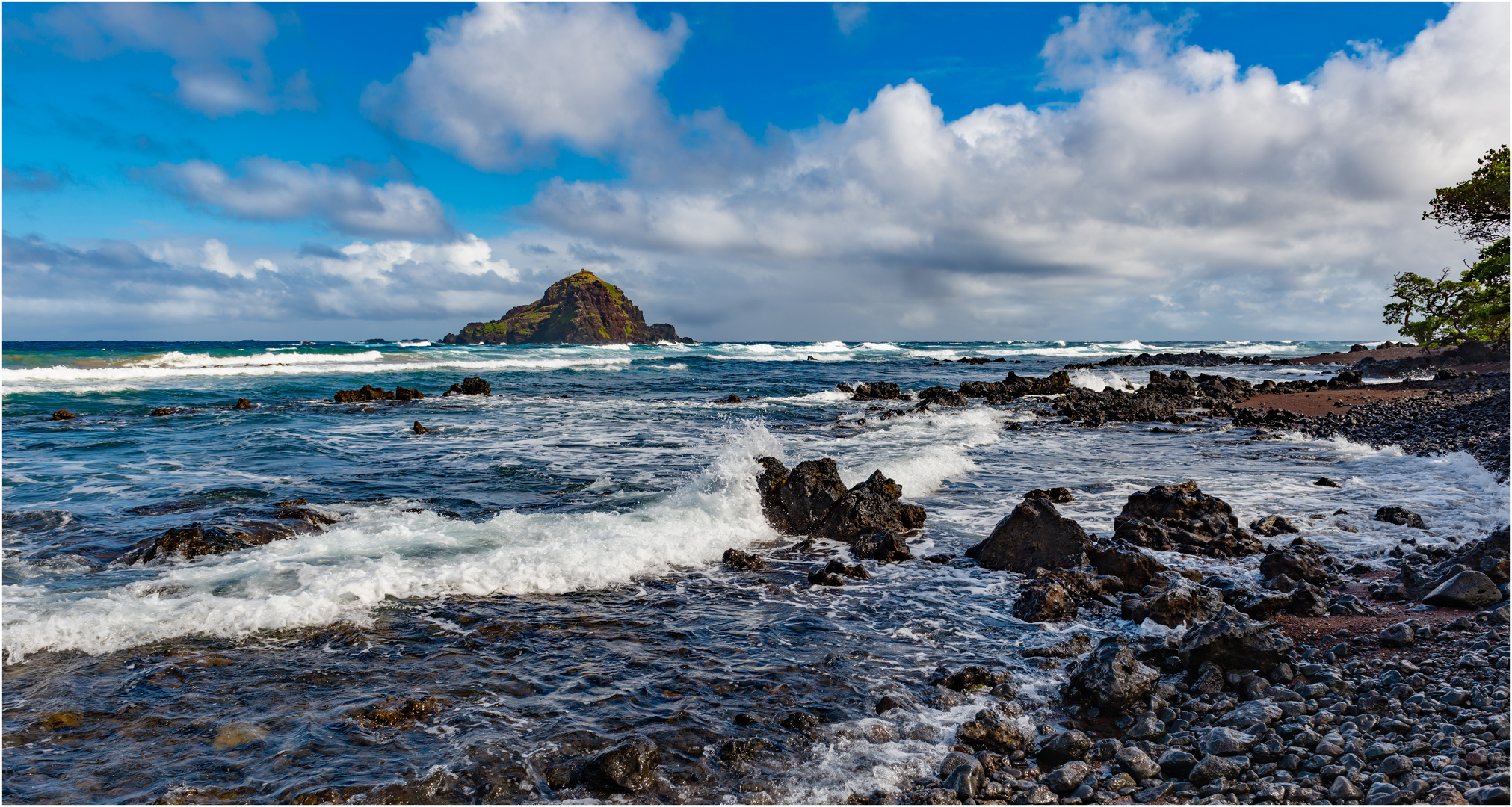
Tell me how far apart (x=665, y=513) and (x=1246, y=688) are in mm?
7326

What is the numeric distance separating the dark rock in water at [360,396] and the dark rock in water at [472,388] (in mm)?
3448

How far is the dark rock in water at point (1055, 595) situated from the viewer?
6.67 meters

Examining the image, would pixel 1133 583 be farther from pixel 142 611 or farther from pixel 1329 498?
pixel 142 611

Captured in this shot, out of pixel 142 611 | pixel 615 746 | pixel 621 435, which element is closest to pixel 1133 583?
pixel 615 746

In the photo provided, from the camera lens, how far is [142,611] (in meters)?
6.47

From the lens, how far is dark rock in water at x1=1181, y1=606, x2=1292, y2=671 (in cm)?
510

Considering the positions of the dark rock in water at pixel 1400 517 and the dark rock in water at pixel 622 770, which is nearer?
the dark rock in water at pixel 622 770

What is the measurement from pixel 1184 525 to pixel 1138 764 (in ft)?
19.3

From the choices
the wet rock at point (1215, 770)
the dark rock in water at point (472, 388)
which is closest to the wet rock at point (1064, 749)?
the wet rock at point (1215, 770)

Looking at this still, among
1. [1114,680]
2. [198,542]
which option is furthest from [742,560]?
[198,542]

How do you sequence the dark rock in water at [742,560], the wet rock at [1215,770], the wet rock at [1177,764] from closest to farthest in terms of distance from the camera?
the wet rock at [1215,770] < the wet rock at [1177,764] < the dark rock in water at [742,560]

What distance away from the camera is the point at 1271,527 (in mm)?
9219

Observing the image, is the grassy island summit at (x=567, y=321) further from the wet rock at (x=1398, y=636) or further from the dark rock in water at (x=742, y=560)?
the wet rock at (x=1398, y=636)

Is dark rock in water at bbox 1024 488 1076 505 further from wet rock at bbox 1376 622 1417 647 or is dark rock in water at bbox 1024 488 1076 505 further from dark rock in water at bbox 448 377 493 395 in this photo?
dark rock in water at bbox 448 377 493 395
